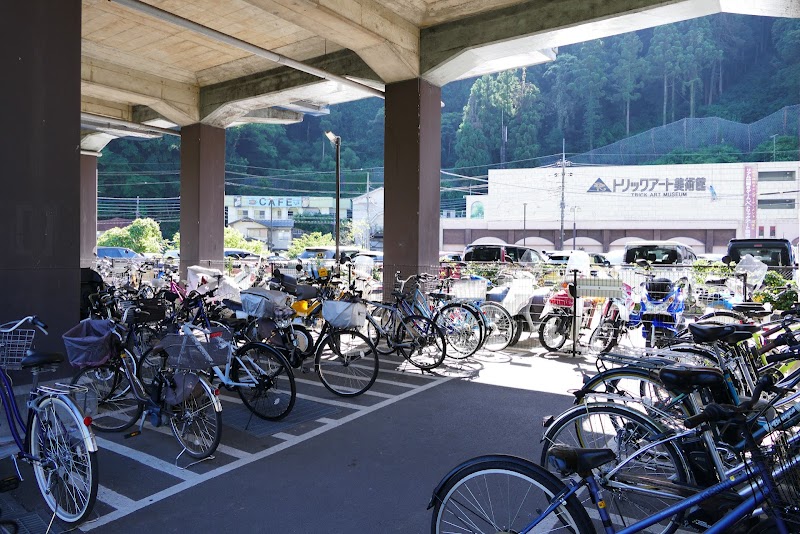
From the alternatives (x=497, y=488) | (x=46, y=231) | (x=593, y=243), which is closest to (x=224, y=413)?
(x=46, y=231)

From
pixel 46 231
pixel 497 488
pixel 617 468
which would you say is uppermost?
pixel 46 231

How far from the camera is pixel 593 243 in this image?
→ 142 feet

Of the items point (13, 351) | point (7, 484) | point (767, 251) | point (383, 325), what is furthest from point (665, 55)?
point (7, 484)

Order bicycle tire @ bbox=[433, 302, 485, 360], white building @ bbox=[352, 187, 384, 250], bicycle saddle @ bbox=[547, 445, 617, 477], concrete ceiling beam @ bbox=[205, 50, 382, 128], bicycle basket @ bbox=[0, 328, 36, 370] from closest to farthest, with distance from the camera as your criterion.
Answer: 1. bicycle saddle @ bbox=[547, 445, 617, 477]
2. bicycle basket @ bbox=[0, 328, 36, 370]
3. bicycle tire @ bbox=[433, 302, 485, 360]
4. concrete ceiling beam @ bbox=[205, 50, 382, 128]
5. white building @ bbox=[352, 187, 384, 250]

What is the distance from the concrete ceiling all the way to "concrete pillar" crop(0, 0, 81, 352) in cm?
262

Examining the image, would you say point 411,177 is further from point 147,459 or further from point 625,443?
point 625,443

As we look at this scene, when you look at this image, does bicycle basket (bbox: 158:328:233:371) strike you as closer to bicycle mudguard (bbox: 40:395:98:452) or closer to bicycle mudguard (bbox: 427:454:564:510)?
bicycle mudguard (bbox: 40:395:98:452)

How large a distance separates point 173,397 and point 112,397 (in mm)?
1179

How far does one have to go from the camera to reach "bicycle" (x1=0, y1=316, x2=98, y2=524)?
3.38m

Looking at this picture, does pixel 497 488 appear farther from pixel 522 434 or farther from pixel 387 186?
pixel 387 186

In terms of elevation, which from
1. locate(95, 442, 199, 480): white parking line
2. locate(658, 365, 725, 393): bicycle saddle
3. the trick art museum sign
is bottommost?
locate(95, 442, 199, 480): white parking line

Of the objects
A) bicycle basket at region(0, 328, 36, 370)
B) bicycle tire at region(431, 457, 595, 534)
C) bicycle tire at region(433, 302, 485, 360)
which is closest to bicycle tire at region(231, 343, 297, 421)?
bicycle basket at region(0, 328, 36, 370)

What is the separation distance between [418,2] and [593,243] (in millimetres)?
36387

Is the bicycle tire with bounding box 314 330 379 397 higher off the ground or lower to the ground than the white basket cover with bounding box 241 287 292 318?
lower
